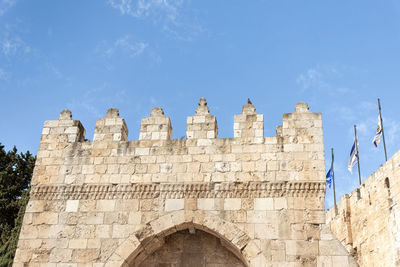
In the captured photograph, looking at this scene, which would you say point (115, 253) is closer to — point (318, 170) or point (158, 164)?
point (158, 164)

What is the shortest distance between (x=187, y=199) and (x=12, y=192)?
11789 mm

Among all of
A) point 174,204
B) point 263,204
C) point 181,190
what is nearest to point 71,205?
point 174,204

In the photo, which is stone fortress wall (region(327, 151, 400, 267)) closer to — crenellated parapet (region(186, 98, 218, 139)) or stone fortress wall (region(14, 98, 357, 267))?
stone fortress wall (region(14, 98, 357, 267))

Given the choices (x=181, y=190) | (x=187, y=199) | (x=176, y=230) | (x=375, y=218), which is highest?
(x=375, y=218)

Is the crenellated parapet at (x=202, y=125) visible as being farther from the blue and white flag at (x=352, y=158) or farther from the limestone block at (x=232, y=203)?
the blue and white flag at (x=352, y=158)

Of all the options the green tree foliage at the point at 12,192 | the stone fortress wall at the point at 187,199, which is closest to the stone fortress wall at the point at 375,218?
the stone fortress wall at the point at 187,199

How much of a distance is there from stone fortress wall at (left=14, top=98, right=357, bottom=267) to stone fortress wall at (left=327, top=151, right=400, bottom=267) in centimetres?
753

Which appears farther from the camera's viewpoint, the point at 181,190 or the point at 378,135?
the point at 378,135

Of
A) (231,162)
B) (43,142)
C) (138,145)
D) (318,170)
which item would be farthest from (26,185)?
(318,170)

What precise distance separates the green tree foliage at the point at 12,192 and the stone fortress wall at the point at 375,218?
1178 cm

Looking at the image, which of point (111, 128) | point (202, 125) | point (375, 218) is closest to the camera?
point (202, 125)

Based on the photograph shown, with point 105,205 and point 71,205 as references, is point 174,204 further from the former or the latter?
point 71,205

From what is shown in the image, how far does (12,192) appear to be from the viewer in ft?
57.7

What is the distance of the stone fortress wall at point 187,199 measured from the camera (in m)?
7.71
